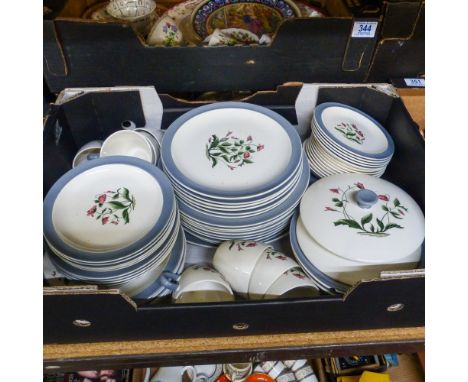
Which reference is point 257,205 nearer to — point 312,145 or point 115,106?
point 312,145

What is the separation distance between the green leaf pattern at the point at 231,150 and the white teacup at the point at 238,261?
0.49 feet

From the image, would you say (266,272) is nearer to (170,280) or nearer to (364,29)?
(170,280)

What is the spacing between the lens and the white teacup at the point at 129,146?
830mm

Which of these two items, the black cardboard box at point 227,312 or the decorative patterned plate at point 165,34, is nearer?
the black cardboard box at point 227,312

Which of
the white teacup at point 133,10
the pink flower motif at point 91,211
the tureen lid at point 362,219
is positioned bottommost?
the tureen lid at point 362,219

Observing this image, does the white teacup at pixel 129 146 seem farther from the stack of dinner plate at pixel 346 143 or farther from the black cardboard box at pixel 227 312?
the stack of dinner plate at pixel 346 143

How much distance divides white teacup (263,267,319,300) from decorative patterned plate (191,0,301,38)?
27.9 inches

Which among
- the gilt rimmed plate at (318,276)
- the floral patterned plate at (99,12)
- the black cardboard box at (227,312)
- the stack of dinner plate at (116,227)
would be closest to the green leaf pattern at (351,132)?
the black cardboard box at (227,312)

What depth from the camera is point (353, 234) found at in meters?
0.66

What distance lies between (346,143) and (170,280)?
0.46 metres

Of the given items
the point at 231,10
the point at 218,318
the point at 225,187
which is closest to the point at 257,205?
the point at 225,187

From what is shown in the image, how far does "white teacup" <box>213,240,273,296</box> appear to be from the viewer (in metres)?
0.66

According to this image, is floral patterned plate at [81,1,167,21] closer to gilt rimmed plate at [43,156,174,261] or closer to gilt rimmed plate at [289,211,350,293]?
gilt rimmed plate at [43,156,174,261]

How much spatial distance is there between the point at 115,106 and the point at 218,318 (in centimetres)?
56
